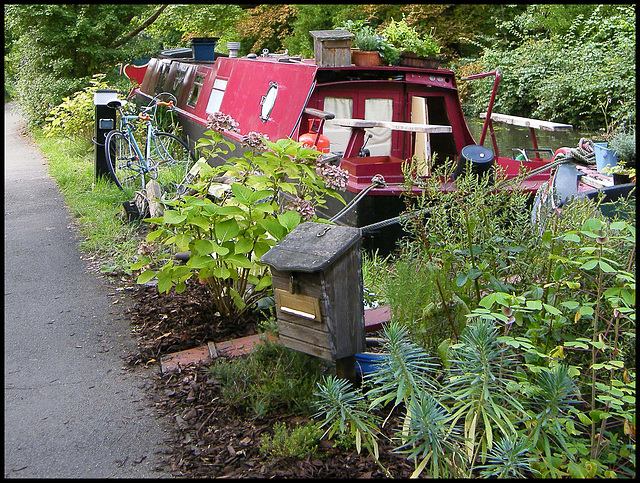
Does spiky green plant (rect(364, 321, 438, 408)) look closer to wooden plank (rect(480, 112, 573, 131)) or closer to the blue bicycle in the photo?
wooden plank (rect(480, 112, 573, 131))

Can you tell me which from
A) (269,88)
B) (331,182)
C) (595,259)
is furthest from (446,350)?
(269,88)

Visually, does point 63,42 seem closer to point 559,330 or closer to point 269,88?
point 269,88

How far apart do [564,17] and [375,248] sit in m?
16.4

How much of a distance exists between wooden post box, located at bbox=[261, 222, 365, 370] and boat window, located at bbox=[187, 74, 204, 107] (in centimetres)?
811

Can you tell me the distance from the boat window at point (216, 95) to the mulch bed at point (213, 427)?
5638 millimetres

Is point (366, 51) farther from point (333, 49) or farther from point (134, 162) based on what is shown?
point (134, 162)

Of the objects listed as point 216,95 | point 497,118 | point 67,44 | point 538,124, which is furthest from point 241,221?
point 67,44

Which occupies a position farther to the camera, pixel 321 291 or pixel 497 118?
pixel 497 118

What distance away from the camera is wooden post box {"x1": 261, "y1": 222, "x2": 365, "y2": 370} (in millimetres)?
3205

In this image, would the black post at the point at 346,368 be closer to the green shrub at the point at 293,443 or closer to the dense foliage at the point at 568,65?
the green shrub at the point at 293,443

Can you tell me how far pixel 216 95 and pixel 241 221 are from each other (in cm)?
619

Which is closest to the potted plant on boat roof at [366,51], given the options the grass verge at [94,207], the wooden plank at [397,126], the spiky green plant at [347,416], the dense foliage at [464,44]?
the wooden plank at [397,126]

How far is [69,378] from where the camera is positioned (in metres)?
4.06

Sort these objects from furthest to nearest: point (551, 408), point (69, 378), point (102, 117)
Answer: point (102, 117), point (69, 378), point (551, 408)
